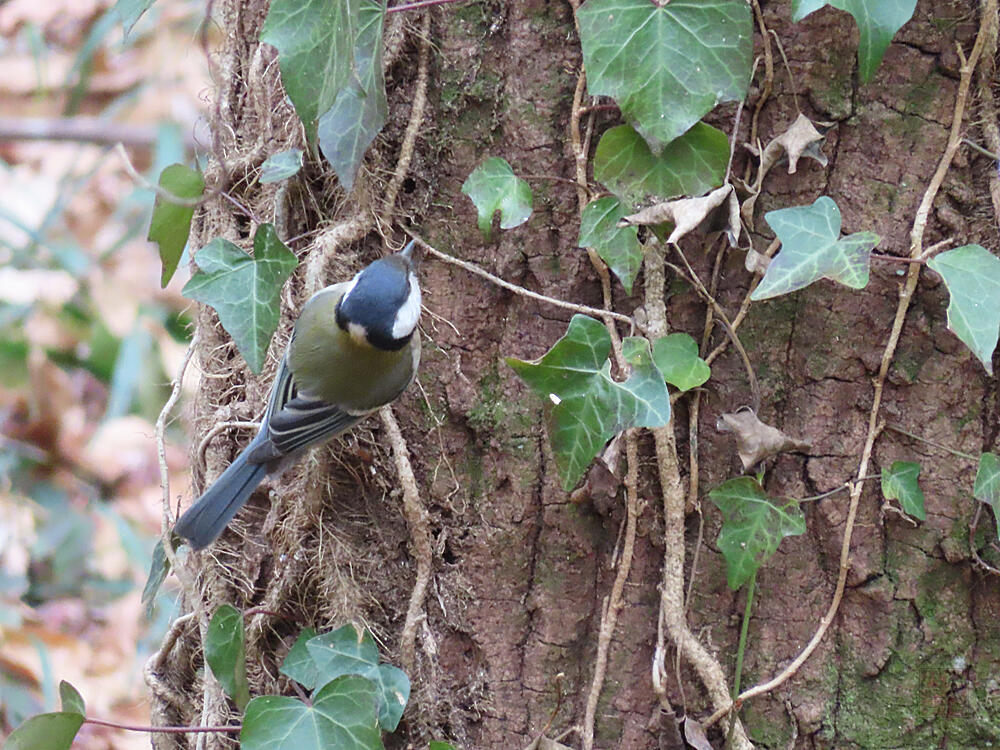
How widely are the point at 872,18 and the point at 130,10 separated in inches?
38.5

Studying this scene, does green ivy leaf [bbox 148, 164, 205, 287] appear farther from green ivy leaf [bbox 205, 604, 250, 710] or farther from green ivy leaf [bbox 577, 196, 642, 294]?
green ivy leaf [bbox 577, 196, 642, 294]

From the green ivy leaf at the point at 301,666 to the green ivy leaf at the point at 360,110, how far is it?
676 mm

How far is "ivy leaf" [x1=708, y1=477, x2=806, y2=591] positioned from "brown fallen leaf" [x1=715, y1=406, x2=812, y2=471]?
0.11 ft

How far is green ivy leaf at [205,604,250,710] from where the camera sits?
54.5 inches

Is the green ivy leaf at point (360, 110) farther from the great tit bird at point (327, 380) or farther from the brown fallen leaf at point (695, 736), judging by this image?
the brown fallen leaf at point (695, 736)

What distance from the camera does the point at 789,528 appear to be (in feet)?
3.95

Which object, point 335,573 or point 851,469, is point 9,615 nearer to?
point 335,573

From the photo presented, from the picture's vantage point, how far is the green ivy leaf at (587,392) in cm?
115

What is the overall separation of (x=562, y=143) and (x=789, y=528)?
2.00 feet

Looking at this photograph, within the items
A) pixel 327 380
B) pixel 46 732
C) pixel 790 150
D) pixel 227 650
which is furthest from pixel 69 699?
pixel 790 150

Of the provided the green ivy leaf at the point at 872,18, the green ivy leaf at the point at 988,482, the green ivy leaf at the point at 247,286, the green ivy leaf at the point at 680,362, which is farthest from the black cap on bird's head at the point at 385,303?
the green ivy leaf at the point at 988,482

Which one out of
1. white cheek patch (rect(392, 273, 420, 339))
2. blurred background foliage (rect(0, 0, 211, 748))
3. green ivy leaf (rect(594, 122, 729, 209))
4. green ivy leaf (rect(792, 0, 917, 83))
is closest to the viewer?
green ivy leaf (rect(792, 0, 917, 83))

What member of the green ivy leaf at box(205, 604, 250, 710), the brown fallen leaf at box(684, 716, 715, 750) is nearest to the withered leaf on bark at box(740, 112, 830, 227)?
the brown fallen leaf at box(684, 716, 715, 750)

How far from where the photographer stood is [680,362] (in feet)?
4.00
